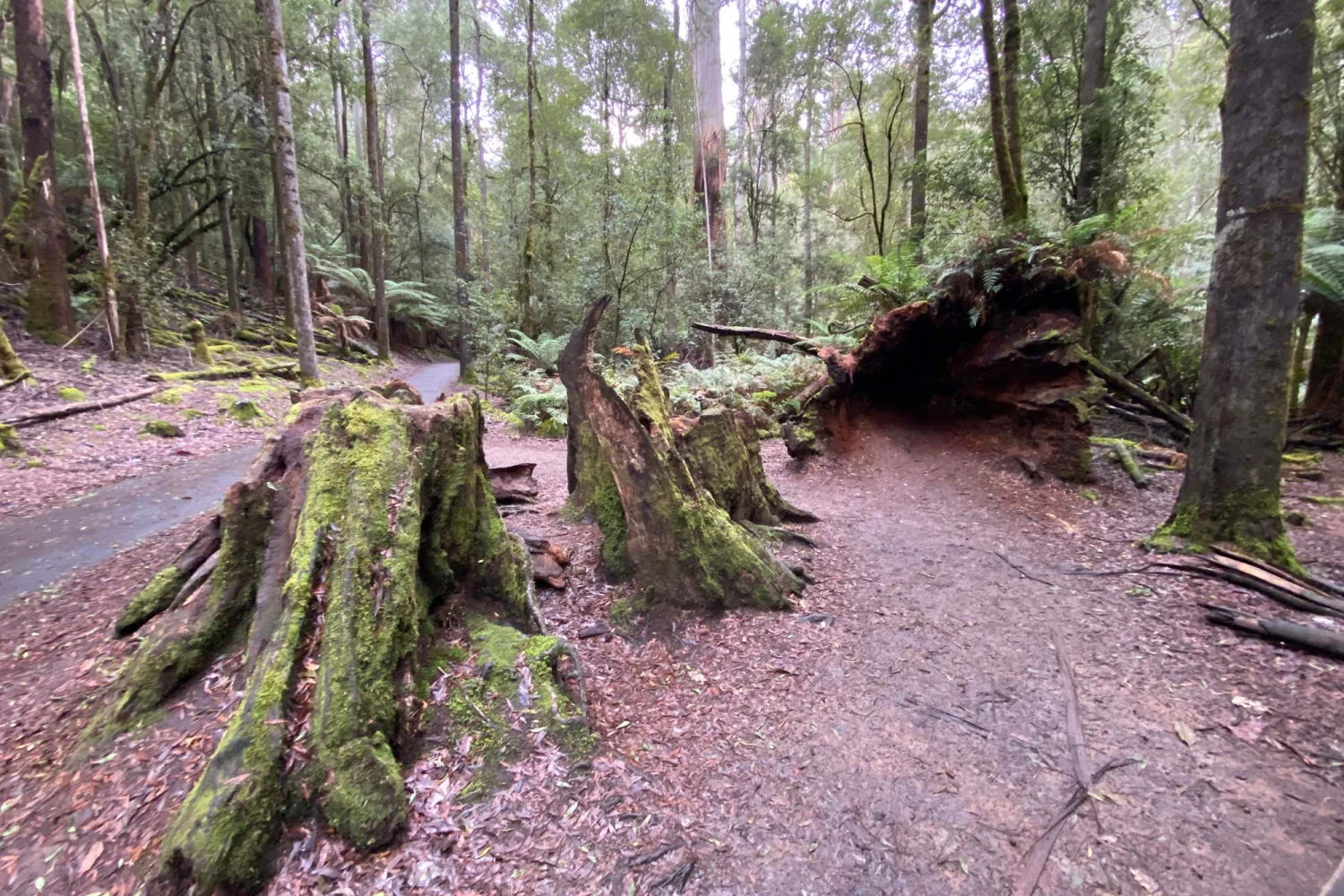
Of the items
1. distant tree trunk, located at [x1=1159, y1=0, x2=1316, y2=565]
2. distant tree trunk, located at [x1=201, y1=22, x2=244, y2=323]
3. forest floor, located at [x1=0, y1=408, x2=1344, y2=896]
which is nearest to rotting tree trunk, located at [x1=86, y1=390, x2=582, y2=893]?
forest floor, located at [x1=0, y1=408, x2=1344, y2=896]

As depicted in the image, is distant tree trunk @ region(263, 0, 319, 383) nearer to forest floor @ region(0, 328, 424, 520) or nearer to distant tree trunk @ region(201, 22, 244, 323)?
forest floor @ region(0, 328, 424, 520)

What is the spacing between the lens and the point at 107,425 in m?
8.17

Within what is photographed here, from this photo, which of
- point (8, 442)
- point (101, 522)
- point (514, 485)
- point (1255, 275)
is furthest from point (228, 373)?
point (1255, 275)

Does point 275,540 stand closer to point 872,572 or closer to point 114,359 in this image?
point 872,572

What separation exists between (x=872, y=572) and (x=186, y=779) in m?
4.44

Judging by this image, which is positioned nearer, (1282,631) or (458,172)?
(1282,631)

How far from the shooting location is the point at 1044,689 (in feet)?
10.4

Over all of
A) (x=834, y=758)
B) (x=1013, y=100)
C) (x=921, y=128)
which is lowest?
(x=834, y=758)

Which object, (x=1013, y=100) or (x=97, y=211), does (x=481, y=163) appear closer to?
(x=97, y=211)

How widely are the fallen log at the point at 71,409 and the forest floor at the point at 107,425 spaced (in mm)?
71

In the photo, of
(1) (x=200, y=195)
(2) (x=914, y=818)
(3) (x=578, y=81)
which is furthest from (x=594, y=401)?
(1) (x=200, y=195)

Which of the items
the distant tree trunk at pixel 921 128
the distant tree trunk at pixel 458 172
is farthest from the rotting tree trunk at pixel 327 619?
the distant tree trunk at pixel 458 172

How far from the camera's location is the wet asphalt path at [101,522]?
4.44 metres

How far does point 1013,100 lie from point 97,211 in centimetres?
1571
